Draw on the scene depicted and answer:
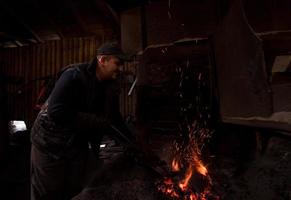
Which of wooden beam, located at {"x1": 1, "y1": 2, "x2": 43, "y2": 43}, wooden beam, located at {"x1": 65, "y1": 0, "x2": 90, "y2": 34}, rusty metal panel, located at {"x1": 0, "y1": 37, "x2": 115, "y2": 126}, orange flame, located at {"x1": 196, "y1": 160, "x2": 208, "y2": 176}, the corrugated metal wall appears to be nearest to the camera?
orange flame, located at {"x1": 196, "y1": 160, "x2": 208, "y2": 176}

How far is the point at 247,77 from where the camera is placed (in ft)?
9.97

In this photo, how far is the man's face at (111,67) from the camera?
3.71m

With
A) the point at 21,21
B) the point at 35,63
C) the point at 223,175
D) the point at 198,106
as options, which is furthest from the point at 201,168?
the point at 35,63

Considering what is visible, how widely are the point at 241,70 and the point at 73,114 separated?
72.1 inches

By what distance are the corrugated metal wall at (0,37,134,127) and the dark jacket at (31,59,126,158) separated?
16.6ft

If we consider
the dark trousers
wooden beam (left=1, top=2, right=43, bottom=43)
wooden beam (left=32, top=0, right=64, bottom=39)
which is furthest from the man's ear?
wooden beam (left=1, top=2, right=43, bottom=43)

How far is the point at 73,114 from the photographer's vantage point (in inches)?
141

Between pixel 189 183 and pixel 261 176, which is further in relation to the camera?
pixel 261 176

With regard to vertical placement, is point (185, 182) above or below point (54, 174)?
below

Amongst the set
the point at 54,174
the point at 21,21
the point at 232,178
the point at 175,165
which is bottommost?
the point at 232,178

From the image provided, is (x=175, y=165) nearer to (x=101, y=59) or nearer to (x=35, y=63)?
(x=101, y=59)

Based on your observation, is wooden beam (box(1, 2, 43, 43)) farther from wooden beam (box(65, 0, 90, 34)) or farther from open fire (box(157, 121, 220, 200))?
open fire (box(157, 121, 220, 200))

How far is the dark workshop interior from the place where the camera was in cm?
313

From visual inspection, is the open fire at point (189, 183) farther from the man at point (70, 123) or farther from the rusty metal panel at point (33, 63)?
the rusty metal panel at point (33, 63)
